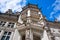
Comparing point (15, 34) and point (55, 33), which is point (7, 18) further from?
point (55, 33)

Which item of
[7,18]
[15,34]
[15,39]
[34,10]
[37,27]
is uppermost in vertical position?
[34,10]

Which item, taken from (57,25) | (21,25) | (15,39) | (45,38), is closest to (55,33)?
(57,25)

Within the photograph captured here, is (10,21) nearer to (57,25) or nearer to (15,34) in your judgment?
(15,34)

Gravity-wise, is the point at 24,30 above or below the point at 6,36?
above

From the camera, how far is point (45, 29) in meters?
22.4

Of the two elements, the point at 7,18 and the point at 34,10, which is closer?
the point at 7,18

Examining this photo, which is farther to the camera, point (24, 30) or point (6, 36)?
point (24, 30)

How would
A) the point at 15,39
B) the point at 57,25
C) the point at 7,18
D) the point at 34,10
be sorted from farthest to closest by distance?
the point at 34,10 → the point at 57,25 → the point at 7,18 → the point at 15,39

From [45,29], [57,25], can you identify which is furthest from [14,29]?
[57,25]

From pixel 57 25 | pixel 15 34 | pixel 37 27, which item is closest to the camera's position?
pixel 15 34

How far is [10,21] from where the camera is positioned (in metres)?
25.8

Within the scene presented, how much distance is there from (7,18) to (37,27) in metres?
7.94

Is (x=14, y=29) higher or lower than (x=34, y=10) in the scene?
lower

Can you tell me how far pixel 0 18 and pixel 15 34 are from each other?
7.15 metres
